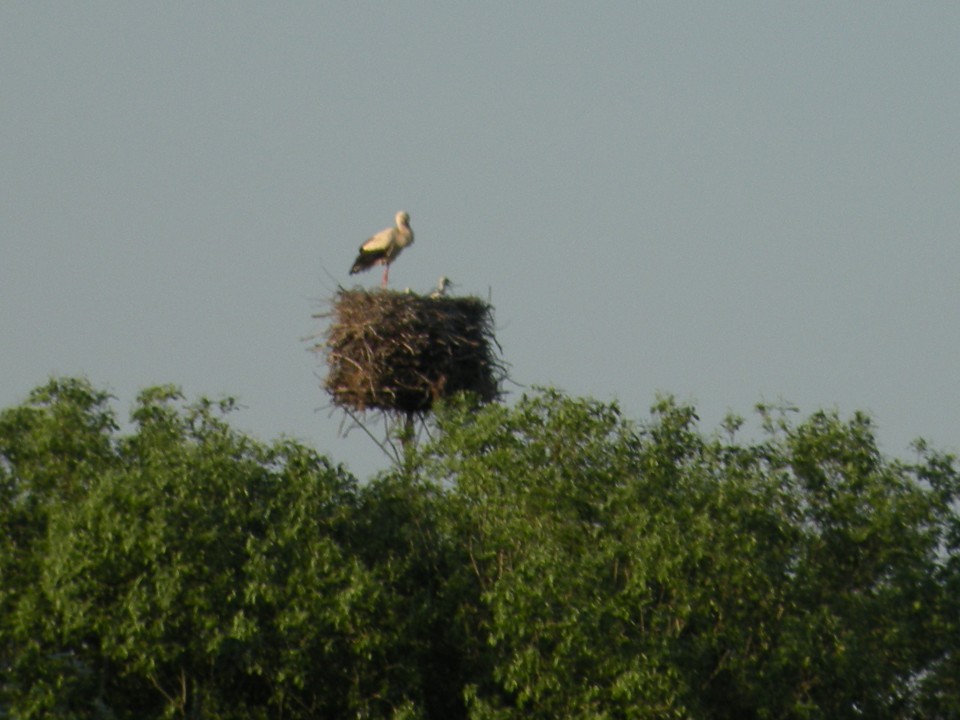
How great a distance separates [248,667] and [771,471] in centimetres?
663

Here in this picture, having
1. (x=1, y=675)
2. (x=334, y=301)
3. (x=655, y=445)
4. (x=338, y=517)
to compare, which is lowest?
(x=1, y=675)

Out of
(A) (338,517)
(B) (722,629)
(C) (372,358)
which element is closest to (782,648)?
(B) (722,629)

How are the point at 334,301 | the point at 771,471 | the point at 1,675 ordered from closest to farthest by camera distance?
1. the point at 1,675
2. the point at 771,471
3. the point at 334,301

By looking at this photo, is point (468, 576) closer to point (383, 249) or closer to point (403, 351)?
point (403, 351)

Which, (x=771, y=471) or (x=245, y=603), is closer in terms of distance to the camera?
(x=245, y=603)

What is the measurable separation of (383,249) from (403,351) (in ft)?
12.2

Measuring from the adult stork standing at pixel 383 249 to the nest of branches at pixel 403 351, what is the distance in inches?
111

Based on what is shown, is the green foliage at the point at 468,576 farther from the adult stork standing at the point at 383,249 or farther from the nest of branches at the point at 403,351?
the adult stork standing at the point at 383,249

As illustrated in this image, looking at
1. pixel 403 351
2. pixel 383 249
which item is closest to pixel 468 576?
pixel 403 351

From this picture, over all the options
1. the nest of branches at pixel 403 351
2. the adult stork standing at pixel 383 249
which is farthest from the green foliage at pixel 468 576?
the adult stork standing at pixel 383 249

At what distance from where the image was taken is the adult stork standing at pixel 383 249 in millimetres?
32312

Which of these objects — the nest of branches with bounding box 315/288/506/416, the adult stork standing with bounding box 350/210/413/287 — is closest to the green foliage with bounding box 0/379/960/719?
the nest of branches with bounding box 315/288/506/416

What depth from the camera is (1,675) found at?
77.2ft

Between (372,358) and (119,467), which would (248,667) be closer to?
(119,467)
